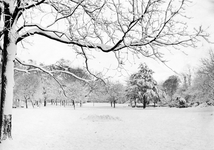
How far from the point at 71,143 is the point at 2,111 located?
4.37m

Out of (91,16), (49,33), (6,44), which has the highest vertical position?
(91,16)

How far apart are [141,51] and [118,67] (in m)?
1.10

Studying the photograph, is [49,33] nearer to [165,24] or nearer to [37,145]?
[165,24]

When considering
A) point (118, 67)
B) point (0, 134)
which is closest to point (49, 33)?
point (118, 67)

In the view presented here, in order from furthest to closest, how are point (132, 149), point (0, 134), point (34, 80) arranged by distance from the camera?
1. point (34, 80)
2. point (132, 149)
3. point (0, 134)

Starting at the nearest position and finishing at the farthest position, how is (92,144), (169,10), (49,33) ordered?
1. (169,10)
2. (49,33)
3. (92,144)

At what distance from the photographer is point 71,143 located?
9.83 metres

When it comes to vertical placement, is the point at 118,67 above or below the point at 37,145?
above

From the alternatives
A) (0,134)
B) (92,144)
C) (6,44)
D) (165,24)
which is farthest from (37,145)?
(165,24)

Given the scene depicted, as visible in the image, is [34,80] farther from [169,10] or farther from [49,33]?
[169,10]

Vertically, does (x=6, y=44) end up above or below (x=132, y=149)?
above

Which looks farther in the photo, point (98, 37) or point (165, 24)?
point (98, 37)

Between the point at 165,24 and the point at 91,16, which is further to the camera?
the point at 91,16

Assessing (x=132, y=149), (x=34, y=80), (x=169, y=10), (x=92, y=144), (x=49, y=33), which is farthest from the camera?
(x=34, y=80)
